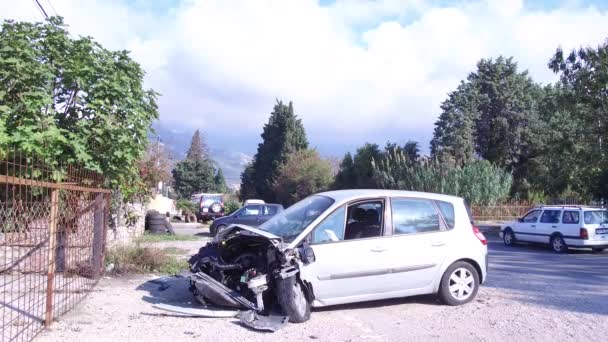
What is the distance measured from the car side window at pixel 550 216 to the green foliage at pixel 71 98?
13.4 metres

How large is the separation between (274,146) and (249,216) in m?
40.5

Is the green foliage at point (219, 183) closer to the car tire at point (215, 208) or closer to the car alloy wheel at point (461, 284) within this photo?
the car tire at point (215, 208)

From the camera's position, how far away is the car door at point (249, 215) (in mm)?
22812

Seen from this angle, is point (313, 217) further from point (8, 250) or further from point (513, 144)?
point (513, 144)

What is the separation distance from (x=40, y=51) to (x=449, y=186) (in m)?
25.5

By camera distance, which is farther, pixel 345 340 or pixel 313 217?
pixel 313 217

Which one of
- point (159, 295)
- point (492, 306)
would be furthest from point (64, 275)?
point (492, 306)

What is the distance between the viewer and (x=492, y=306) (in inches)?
339

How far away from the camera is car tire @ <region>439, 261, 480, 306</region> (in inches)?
337

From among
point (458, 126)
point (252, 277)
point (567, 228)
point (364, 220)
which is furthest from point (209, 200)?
point (252, 277)

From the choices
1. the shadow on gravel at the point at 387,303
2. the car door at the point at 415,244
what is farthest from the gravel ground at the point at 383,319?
the car door at the point at 415,244

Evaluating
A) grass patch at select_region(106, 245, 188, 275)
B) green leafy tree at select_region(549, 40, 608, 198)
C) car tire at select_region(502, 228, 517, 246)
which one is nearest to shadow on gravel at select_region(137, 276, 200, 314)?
grass patch at select_region(106, 245, 188, 275)

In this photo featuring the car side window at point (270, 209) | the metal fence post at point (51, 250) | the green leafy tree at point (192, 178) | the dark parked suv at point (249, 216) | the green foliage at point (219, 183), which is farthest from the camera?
the green foliage at point (219, 183)

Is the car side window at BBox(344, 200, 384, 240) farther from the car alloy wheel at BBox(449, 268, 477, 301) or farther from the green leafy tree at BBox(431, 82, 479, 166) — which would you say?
the green leafy tree at BBox(431, 82, 479, 166)
